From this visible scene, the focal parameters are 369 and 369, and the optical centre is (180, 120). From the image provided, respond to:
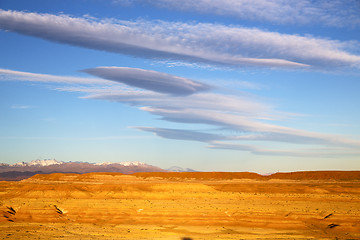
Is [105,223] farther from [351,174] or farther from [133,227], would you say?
[351,174]

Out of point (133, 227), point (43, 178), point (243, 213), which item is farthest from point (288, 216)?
point (43, 178)

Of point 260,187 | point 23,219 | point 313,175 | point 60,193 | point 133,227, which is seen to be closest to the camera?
point 133,227

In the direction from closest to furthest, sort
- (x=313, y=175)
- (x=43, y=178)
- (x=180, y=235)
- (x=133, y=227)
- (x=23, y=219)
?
(x=180, y=235), (x=133, y=227), (x=23, y=219), (x=43, y=178), (x=313, y=175)

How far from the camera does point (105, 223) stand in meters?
45.5

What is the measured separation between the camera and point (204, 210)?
1875 inches

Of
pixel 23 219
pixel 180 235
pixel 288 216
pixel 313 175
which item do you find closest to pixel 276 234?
pixel 288 216

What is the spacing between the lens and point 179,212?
47.2m

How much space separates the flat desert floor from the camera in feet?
130

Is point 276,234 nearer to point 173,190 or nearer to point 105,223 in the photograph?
point 105,223

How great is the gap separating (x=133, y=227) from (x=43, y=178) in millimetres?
60375

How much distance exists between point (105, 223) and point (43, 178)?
56.2 m

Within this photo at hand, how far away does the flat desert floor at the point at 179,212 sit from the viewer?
39.7 metres

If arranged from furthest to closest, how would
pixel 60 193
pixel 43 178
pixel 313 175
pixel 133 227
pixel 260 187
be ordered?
pixel 313 175
pixel 43 178
pixel 260 187
pixel 60 193
pixel 133 227

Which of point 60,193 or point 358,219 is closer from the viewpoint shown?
point 358,219
